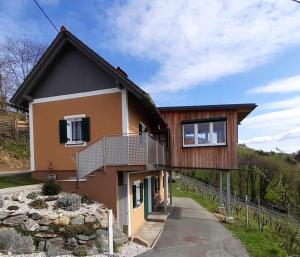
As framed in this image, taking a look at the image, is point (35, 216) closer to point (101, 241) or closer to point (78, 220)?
point (78, 220)

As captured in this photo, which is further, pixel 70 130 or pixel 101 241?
pixel 70 130

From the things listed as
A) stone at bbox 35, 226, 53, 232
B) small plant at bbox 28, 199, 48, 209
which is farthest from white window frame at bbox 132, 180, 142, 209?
stone at bbox 35, 226, 53, 232

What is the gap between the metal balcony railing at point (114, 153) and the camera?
44.1 ft

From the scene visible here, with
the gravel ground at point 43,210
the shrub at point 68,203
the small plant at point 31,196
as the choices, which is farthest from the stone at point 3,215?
the shrub at point 68,203

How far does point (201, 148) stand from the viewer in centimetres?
2036

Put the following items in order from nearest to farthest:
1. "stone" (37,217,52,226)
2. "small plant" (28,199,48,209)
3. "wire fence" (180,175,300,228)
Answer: "stone" (37,217,52,226), "small plant" (28,199,48,209), "wire fence" (180,175,300,228)

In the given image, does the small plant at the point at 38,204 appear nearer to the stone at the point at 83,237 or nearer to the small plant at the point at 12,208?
the small plant at the point at 12,208

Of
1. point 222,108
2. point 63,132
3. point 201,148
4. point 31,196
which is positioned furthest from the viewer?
point 201,148

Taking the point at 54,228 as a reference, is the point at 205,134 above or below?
above

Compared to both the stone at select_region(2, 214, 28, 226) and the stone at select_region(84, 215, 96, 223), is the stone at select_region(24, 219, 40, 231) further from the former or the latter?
the stone at select_region(84, 215, 96, 223)

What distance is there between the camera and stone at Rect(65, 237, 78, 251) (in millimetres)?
11055

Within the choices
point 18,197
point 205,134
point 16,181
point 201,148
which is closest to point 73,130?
point 16,181

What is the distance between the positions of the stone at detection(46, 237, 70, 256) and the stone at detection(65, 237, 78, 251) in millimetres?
121

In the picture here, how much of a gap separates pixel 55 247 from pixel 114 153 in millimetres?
4076
